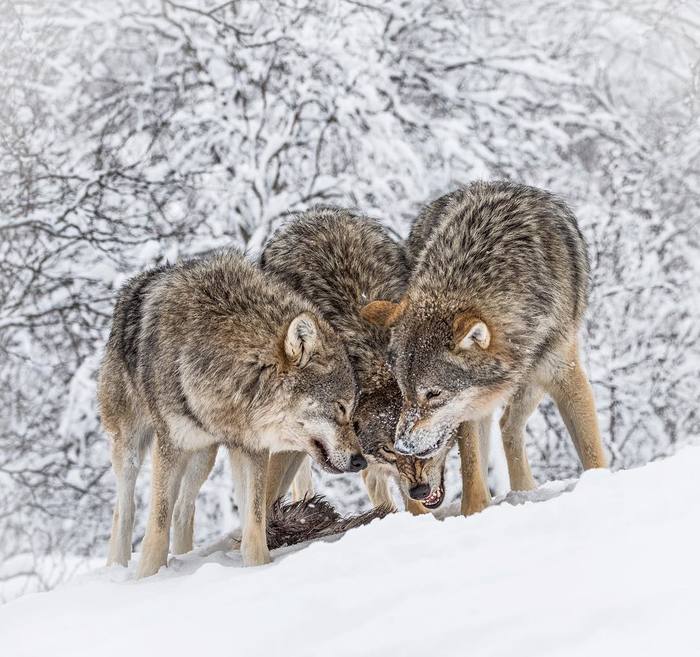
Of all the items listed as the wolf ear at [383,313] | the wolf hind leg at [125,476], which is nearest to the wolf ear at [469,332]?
the wolf ear at [383,313]

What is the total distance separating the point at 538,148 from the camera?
11039 millimetres

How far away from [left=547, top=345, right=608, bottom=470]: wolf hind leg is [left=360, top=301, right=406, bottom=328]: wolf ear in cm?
97

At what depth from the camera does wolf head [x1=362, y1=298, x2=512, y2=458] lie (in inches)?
176

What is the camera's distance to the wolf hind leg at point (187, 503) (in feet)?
18.6

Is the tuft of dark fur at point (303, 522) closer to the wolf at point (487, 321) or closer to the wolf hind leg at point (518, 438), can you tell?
the wolf at point (487, 321)

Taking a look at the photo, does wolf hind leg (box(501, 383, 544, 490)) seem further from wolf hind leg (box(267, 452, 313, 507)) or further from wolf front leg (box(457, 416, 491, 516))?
wolf hind leg (box(267, 452, 313, 507))

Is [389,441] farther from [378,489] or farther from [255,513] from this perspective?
[378,489]

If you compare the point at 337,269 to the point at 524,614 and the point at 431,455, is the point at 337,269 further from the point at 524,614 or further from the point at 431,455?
the point at 524,614

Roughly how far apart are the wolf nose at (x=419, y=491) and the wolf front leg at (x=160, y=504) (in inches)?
47.0

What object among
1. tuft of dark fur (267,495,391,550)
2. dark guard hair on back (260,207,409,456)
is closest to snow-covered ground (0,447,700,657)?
dark guard hair on back (260,207,409,456)

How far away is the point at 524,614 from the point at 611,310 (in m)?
8.47

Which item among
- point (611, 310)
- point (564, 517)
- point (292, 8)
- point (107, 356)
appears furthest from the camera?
point (292, 8)

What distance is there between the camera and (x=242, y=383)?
15.1 feet

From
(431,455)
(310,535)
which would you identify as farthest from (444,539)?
(310,535)
